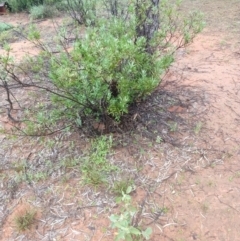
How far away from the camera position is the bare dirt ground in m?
2.33

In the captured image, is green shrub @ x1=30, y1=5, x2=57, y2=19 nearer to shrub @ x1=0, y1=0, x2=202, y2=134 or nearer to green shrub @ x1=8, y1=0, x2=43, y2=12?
green shrub @ x1=8, y1=0, x2=43, y2=12

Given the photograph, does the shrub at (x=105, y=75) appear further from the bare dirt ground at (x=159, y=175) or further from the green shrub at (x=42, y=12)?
the green shrub at (x=42, y=12)

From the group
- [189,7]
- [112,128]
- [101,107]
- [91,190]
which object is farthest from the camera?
[189,7]

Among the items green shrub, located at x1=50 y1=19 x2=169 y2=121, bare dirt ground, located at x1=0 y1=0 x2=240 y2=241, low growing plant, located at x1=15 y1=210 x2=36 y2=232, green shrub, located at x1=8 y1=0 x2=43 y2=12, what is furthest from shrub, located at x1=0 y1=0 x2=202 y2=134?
green shrub, located at x1=8 y1=0 x2=43 y2=12

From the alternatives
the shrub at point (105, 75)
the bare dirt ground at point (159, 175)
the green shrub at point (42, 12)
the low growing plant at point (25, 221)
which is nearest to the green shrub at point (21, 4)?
the green shrub at point (42, 12)

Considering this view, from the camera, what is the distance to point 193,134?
3.04 meters

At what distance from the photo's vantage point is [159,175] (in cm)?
266

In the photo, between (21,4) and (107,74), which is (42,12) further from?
(107,74)

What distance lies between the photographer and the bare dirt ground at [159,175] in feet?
7.64

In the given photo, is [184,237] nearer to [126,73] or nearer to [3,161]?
[126,73]

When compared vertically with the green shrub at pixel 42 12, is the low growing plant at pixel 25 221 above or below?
above

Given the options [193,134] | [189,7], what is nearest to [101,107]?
[193,134]

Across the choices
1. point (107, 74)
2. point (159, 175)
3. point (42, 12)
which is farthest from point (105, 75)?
point (42, 12)

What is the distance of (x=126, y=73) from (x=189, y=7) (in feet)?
16.4
